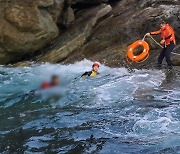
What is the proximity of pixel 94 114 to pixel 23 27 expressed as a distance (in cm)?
796

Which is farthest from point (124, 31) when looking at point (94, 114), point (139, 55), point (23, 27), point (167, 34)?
point (94, 114)

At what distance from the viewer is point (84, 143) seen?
28.9 ft

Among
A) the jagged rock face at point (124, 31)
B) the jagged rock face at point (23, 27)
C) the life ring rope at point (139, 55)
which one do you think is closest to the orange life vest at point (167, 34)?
the life ring rope at point (139, 55)

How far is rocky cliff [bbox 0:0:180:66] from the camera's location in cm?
1733

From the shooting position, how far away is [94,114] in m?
10.9

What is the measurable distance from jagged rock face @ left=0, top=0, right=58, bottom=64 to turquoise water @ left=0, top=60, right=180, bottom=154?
207cm

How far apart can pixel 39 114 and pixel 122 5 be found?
37.2 feet

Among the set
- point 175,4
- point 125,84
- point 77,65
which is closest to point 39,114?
point 125,84

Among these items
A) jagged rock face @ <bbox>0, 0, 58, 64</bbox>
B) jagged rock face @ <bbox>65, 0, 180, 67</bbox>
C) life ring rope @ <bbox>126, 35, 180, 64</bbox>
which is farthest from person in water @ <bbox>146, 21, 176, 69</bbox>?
jagged rock face @ <bbox>0, 0, 58, 64</bbox>

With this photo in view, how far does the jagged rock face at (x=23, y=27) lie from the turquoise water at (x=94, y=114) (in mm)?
2072

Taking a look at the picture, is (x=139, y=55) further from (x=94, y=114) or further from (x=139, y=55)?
(x=94, y=114)

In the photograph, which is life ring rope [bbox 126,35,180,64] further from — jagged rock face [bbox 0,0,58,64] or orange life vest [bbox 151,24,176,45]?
jagged rock face [bbox 0,0,58,64]

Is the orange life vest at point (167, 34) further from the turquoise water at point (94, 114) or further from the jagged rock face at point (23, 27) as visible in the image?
the jagged rock face at point (23, 27)

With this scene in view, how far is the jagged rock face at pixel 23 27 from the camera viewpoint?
17188 millimetres
